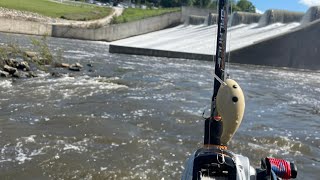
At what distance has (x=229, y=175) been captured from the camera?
3076 mm

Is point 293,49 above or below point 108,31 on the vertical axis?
below

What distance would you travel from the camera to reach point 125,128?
29.2 ft

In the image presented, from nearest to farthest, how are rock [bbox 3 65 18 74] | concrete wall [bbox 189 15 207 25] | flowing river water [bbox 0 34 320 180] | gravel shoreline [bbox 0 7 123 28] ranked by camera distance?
flowing river water [bbox 0 34 320 180] < rock [bbox 3 65 18 74] < gravel shoreline [bbox 0 7 123 28] < concrete wall [bbox 189 15 207 25]

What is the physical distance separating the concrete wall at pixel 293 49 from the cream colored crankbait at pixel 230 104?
85.8ft

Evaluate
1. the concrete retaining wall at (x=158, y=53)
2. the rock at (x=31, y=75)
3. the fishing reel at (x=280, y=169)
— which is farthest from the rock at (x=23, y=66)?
the concrete retaining wall at (x=158, y=53)

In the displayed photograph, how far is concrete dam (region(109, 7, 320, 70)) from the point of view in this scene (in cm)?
2878

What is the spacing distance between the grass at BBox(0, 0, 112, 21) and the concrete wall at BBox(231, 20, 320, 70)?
3089cm

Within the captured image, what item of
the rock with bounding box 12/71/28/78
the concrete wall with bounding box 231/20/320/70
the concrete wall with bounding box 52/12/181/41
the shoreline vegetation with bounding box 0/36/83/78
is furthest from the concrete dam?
the rock with bounding box 12/71/28/78

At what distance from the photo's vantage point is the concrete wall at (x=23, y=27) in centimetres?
4306

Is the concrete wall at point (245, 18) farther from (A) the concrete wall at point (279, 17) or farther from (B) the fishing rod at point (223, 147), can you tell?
(B) the fishing rod at point (223, 147)

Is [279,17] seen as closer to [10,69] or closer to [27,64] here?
[27,64]

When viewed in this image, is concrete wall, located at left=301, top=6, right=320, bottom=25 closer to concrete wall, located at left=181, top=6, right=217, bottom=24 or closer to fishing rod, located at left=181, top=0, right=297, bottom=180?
concrete wall, located at left=181, top=6, right=217, bottom=24

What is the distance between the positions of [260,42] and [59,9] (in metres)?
36.9

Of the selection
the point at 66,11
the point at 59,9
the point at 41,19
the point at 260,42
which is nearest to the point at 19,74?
the point at 260,42
